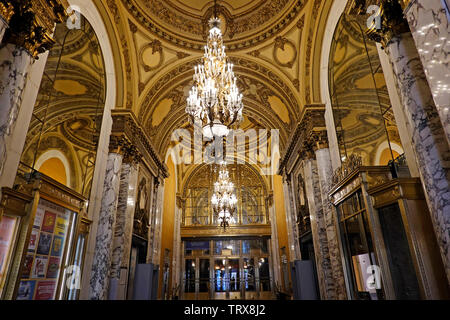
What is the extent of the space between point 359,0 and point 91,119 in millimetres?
5808

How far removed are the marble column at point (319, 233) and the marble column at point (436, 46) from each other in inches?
184

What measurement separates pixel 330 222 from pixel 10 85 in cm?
617

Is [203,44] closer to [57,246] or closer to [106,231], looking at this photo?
[106,231]

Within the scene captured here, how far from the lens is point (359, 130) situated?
5.73 meters

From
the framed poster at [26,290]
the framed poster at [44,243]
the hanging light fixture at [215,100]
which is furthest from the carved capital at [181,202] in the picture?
the framed poster at [26,290]

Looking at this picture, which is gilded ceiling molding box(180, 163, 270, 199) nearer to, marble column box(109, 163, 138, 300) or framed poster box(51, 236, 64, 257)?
marble column box(109, 163, 138, 300)

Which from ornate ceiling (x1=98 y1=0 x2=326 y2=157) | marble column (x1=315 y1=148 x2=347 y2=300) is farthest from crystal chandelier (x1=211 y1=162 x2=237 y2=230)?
marble column (x1=315 y1=148 x2=347 y2=300)

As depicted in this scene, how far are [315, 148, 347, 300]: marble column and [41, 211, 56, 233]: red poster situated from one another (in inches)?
207

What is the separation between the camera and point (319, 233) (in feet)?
21.6

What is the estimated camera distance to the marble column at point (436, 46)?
7.56 feet

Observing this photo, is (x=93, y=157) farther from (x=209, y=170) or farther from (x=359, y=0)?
(x=209, y=170)

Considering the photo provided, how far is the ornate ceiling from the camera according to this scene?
7.35m

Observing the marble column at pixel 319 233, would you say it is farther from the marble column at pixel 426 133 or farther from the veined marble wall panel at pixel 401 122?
the marble column at pixel 426 133
